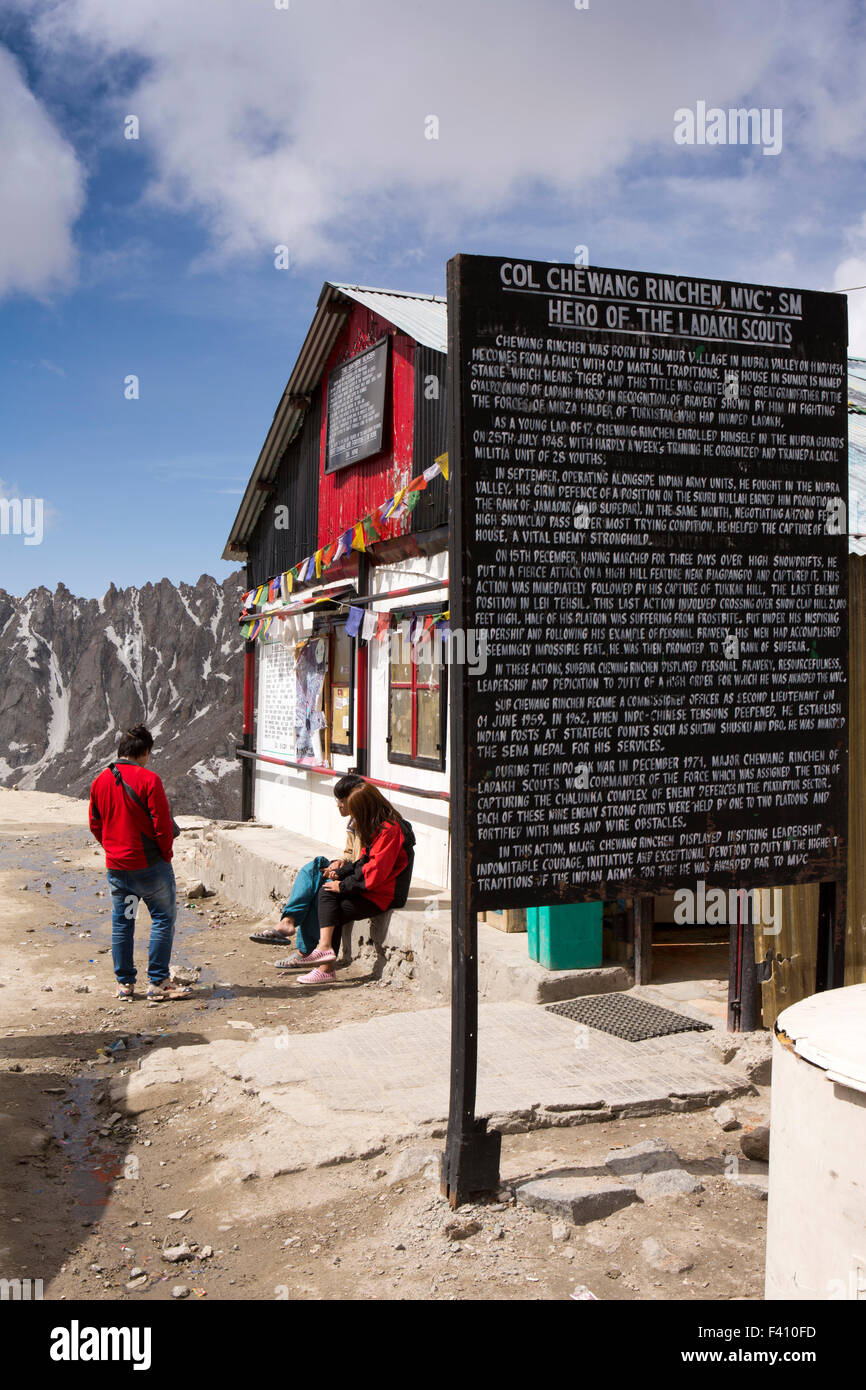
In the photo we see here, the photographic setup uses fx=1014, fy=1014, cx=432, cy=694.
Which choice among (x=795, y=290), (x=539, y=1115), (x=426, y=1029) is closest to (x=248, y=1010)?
(x=426, y=1029)

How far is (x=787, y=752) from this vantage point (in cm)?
404

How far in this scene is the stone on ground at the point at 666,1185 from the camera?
382 cm

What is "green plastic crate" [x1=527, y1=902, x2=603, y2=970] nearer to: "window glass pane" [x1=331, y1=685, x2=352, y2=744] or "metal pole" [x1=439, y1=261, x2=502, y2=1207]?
"metal pole" [x1=439, y1=261, x2=502, y2=1207]

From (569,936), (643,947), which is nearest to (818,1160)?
(569,936)

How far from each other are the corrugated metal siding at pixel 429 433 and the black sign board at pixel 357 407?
909 millimetres

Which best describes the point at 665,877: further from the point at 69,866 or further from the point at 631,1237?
the point at 69,866

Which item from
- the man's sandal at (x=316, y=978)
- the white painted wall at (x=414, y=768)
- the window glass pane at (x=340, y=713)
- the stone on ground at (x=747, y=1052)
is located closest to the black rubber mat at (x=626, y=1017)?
the stone on ground at (x=747, y=1052)

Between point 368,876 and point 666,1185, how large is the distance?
416 centimetres

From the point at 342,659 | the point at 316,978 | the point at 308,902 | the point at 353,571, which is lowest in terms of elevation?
the point at 316,978

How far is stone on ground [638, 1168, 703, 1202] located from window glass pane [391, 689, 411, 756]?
5705mm

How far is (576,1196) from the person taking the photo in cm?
367

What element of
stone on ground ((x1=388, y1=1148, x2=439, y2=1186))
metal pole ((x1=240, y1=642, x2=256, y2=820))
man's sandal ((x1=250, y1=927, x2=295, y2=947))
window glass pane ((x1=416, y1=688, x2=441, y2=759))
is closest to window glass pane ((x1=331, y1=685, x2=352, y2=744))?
window glass pane ((x1=416, y1=688, x2=441, y2=759))

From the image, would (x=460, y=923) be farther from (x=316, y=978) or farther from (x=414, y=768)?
(x=414, y=768)

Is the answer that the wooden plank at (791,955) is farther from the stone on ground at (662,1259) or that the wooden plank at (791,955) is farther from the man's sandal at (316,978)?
the man's sandal at (316,978)
